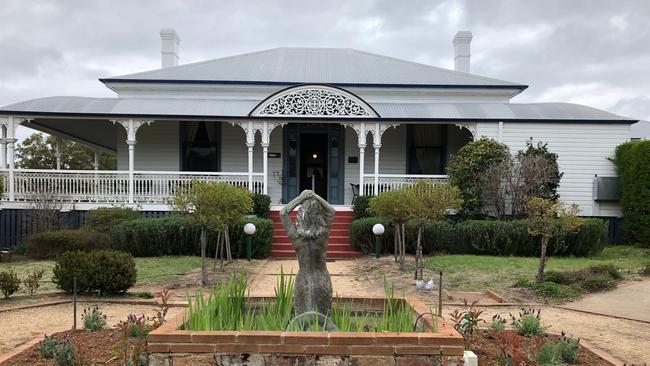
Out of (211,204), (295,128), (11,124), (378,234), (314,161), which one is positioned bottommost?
(378,234)

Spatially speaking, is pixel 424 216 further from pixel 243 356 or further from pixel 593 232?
pixel 243 356

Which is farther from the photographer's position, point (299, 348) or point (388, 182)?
point (388, 182)

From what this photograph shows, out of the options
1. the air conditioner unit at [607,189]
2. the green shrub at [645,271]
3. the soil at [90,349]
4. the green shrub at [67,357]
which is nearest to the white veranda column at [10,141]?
the soil at [90,349]

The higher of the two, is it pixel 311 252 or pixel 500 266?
pixel 311 252

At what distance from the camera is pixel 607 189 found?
17234 mm

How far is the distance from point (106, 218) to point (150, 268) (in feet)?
13.3

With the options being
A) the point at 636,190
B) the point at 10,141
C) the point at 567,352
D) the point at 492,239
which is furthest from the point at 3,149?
the point at 636,190

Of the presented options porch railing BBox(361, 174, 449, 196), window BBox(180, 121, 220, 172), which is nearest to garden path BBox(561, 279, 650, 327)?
porch railing BBox(361, 174, 449, 196)

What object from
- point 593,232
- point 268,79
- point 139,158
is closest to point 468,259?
point 593,232

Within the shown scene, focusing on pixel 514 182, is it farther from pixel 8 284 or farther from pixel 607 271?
pixel 8 284

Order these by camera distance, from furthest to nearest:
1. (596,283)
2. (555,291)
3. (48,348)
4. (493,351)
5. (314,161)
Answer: (314,161)
(596,283)
(555,291)
(493,351)
(48,348)

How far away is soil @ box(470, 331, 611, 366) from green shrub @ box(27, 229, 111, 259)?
35.9 ft

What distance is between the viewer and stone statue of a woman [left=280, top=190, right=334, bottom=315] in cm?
493

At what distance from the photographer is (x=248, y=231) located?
13031 millimetres
